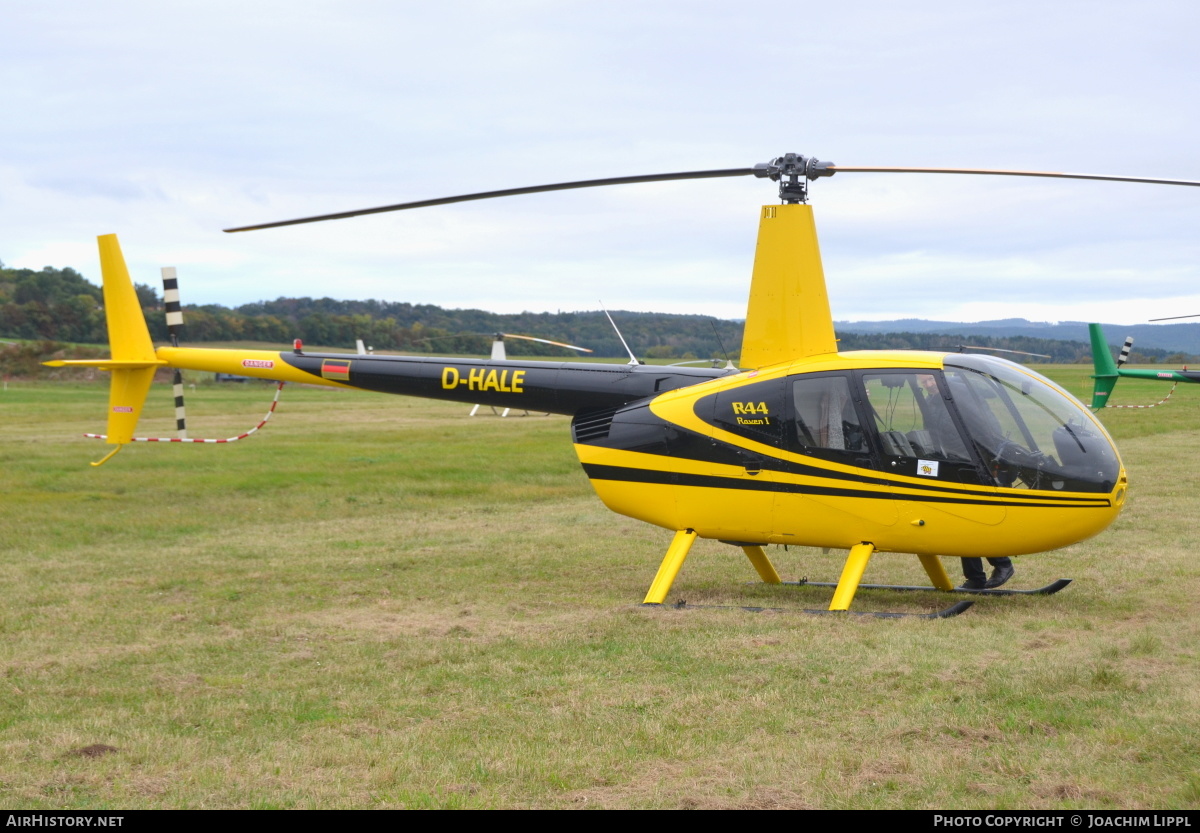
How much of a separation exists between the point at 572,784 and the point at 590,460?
17.5 ft

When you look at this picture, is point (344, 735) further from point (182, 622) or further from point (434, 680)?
point (182, 622)

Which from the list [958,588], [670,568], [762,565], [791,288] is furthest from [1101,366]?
[670,568]

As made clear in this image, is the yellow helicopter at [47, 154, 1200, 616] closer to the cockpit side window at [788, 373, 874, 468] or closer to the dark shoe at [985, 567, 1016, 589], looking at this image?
the cockpit side window at [788, 373, 874, 468]

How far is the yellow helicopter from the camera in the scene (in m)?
8.09

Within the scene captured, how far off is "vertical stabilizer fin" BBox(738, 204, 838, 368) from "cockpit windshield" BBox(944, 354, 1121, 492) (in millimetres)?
1230

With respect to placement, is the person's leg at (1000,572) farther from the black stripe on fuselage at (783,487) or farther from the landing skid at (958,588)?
the black stripe on fuselage at (783,487)

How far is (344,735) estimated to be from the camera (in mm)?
5652

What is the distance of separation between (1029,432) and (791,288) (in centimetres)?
234

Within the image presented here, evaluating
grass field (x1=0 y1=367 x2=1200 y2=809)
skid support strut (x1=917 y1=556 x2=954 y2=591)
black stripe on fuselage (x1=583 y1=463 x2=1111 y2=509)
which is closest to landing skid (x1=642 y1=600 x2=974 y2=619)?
grass field (x1=0 y1=367 x2=1200 y2=809)

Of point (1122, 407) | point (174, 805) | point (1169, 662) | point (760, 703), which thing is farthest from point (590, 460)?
point (1122, 407)

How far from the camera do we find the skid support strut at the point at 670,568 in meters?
9.11

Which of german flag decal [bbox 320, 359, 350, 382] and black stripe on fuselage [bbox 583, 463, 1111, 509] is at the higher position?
german flag decal [bbox 320, 359, 350, 382]

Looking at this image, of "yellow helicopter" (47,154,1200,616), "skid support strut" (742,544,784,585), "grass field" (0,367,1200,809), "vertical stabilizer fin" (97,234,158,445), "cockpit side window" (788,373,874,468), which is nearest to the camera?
"grass field" (0,367,1200,809)

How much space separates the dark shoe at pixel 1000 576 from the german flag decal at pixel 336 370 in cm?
730
